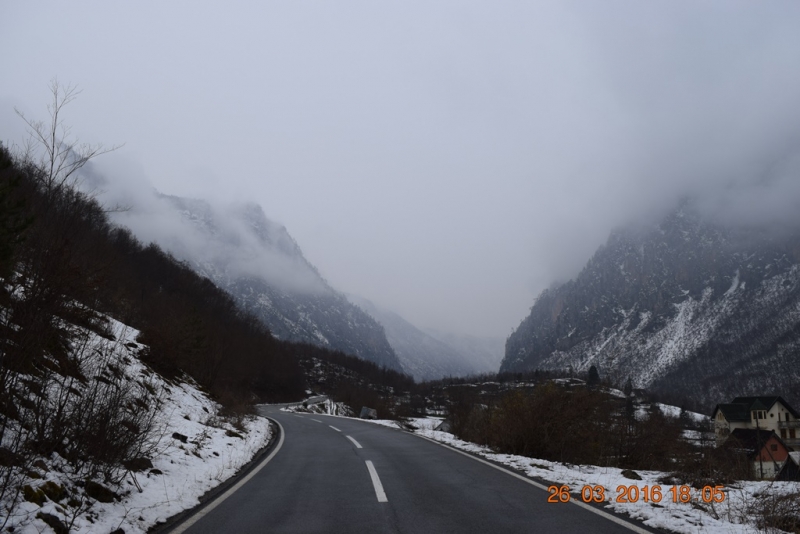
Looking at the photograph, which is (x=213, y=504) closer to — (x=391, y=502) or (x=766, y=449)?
(x=391, y=502)

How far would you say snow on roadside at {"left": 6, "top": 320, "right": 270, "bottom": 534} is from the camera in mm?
4938

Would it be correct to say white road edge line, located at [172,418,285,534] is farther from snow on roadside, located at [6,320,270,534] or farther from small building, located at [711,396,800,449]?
small building, located at [711,396,800,449]

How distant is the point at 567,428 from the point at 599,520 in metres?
7.40

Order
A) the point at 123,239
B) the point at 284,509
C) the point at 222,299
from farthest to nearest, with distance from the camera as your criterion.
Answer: the point at 222,299
the point at 123,239
the point at 284,509

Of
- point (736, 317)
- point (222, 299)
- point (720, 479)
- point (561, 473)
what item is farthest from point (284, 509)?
point (736, 317)

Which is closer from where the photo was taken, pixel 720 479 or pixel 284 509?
pixel 284 509

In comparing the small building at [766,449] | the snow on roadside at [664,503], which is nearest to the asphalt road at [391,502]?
the snow on roadside at [664,503]

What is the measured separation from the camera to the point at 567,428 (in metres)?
12.6

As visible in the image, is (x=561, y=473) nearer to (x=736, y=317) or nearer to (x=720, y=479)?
(x=720, y=479)

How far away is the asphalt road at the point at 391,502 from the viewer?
18.2 feet
